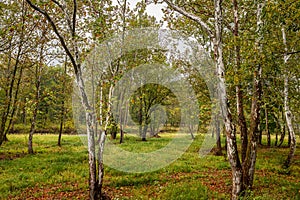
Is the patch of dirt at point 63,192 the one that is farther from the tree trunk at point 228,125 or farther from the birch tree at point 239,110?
the birch tree at point 239,110

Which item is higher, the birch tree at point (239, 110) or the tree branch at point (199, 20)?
the tree branch at point (199, 20)

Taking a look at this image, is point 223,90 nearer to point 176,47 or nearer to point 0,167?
point 0,167

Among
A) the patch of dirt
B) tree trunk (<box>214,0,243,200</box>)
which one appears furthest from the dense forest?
the patch of dirt

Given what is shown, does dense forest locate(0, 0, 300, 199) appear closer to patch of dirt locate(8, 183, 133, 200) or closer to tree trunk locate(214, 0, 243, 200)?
tree trunk locate(214, 0, 243, 200)

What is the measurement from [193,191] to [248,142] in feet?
9.78

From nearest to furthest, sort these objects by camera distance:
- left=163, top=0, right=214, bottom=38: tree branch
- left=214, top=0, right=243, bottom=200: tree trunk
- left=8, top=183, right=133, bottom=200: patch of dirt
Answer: left=214, top=0, right=243, bottom=200: tree trunk
left=163, top=0, right=214, bottom=38: tree branch
left=8, top=183, right=133, bottom=200: patch of dirt

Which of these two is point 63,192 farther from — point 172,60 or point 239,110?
point 172,60

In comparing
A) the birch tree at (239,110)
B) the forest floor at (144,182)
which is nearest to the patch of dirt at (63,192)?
the forest floor at (144,182)

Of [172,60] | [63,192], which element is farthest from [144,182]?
[172,60]

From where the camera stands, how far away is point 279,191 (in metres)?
9.82

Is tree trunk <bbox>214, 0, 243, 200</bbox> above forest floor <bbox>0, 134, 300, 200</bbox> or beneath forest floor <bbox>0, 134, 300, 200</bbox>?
→ above

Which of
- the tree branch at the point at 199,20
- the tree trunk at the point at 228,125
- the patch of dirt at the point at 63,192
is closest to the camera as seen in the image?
the tree trunk at the point at 228,125

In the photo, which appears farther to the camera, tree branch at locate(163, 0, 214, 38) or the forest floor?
the forest floor

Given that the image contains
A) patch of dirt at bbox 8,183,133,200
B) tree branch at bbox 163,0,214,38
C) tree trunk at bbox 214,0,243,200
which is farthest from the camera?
patch of dirt at bbox 8,183,133,200
